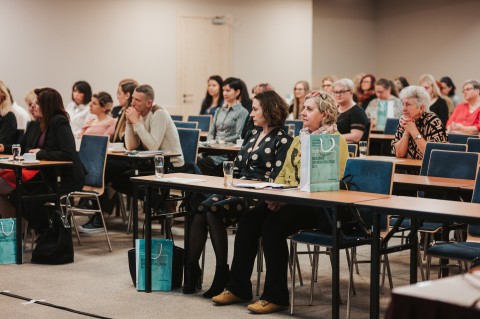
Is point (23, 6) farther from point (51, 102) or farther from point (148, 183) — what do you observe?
point (148, 183)

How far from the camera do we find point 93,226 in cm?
740

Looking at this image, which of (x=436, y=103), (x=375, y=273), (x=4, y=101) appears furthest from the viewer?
(x=436, y=103)

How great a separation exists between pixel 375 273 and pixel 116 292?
1.86 m

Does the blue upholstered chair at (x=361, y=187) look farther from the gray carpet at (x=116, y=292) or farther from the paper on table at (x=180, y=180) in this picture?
the paper on table at (x=180, y=180)

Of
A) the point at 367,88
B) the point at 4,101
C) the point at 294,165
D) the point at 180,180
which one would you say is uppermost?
the point at 367,88

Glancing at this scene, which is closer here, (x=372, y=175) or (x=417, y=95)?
(x=372, y=175)

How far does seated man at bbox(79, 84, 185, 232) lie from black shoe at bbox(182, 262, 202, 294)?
73.6 inches

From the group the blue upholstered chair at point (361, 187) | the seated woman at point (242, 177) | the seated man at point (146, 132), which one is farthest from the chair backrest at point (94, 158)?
the blue upholstered chair at point (361, 187)

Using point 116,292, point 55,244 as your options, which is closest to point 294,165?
point 116,292

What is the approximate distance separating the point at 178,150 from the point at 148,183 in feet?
6.74

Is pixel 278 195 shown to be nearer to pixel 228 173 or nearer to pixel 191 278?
pixel 228 173

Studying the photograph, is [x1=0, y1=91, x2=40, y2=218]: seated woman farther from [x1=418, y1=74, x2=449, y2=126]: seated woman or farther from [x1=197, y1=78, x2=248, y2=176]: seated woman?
[x1=418, y1=74, x2=449, y2=126]: seated woman

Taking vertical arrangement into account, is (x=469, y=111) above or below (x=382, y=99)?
below

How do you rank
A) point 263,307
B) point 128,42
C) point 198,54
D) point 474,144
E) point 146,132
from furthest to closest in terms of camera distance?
1. point 198,54
2. point 128,42
3. point 146,132
4. point 474,144
5. point 263,307
